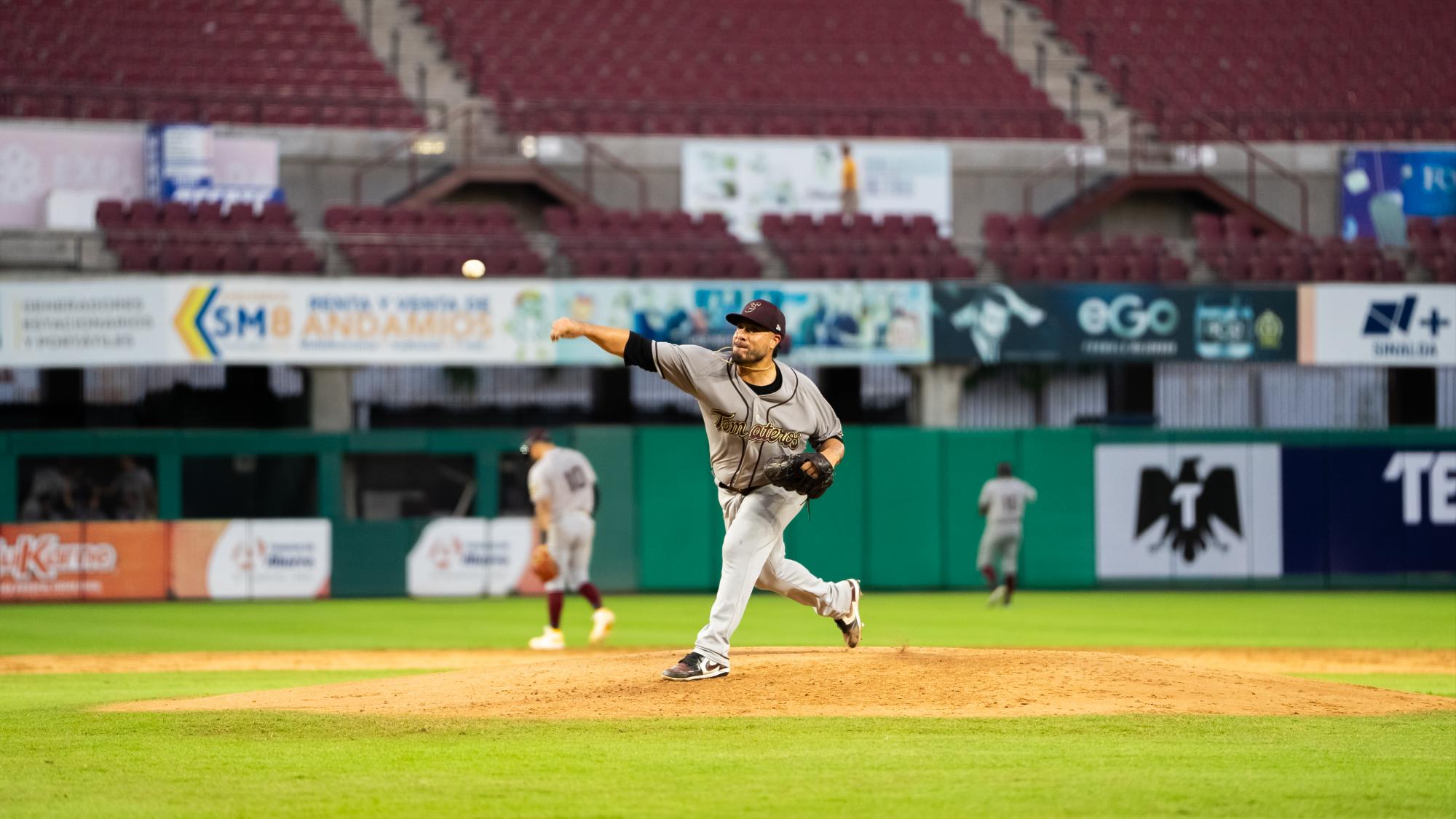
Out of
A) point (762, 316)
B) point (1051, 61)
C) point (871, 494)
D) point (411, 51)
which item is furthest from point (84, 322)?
point (1051, 61)

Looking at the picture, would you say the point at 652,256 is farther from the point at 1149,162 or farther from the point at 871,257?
the point at 1149,162

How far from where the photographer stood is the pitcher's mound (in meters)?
8.54

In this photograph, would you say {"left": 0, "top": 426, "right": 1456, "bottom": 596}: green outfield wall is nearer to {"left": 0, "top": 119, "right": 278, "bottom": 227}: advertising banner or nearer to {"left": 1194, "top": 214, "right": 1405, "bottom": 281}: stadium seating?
{"left": 1194, "top": 214, "right": 1405, "bottom": 281}: stadium seating

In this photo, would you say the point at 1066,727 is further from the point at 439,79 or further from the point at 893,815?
the point at 439,79

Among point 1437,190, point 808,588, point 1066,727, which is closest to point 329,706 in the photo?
point 808,588

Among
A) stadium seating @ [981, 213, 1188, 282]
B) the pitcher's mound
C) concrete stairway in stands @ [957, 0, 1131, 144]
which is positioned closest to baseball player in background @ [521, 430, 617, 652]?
the pitcher's mound

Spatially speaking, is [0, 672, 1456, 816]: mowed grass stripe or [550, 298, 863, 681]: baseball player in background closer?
[0, 672, 1456, 816]: mowed grass stripe

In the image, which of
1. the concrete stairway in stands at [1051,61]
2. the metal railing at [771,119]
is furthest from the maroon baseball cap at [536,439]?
the concrete stairway in stands at [1051,61]

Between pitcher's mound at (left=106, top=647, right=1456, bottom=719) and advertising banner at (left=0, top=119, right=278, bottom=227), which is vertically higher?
advertising banner at (left=0, top=119, right=278, bottom=227)

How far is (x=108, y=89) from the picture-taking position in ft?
91.8

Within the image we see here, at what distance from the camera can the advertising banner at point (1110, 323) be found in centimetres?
2412

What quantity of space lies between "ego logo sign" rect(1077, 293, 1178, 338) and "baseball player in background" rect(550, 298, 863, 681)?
15.8 metres

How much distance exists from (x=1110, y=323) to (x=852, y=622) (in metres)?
15.4

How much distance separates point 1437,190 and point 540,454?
2242cm
